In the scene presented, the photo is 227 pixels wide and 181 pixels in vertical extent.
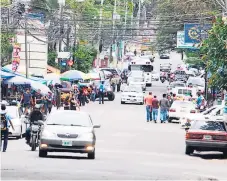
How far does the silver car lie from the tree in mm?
9061

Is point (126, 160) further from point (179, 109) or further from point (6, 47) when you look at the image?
point (6, 47)

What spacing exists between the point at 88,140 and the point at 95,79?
1990 inches

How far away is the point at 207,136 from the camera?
1184 inches

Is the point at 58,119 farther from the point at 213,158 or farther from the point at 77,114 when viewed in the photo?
the point at 213,158

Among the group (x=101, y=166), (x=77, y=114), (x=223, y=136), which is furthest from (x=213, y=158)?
(x=101, y=166)

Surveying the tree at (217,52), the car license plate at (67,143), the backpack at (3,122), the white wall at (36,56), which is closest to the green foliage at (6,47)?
the white wall at (36,56)

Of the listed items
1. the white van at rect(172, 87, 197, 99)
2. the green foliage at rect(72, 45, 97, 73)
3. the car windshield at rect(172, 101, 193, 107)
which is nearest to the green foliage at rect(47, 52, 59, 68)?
the green foliage at rect(72, 45, 97, 73)

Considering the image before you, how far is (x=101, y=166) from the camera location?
898 inches

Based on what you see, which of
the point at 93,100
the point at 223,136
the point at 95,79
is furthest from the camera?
the point at 95,79

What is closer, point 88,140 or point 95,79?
point 88,140

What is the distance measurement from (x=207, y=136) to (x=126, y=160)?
14.9ft

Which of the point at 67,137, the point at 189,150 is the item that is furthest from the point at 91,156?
the point at 189,150

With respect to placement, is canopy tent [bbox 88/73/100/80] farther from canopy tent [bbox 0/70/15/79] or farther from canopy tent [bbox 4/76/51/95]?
canopy tent [bbox 0/70/15/79]

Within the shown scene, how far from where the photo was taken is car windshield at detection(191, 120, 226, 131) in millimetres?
30391
